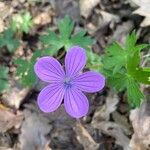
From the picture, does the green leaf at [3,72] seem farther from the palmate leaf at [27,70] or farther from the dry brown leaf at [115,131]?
the dry brown leaf at [115,131]

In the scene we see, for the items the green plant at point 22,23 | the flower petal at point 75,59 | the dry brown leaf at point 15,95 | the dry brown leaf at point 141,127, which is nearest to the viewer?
the flower petal at point 75,59

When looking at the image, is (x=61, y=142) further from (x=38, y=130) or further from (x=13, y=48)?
→ (x=13, y=48)

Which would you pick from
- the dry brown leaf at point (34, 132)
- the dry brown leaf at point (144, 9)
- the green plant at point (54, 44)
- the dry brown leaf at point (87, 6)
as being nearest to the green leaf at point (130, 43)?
the green plant at point (54, 44)

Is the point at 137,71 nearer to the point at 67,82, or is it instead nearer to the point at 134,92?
the point at 134,92

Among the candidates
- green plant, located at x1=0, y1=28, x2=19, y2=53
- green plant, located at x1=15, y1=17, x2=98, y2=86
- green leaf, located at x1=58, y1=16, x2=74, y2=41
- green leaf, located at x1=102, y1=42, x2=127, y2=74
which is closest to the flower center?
green leaf, located at x1=102, y1=42, x2=127, y2=74

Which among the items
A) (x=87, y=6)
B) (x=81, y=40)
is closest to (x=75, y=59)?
(x=81, y=40)
